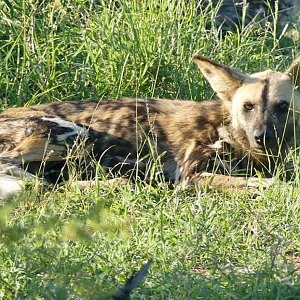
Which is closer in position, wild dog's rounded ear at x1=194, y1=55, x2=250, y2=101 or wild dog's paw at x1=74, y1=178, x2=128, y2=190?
wild dog's paw at x1=74, y1=178, x2=128, y2=190

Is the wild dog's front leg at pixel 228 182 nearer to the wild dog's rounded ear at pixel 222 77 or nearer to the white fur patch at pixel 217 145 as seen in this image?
the white fur patch at pixel 217 145

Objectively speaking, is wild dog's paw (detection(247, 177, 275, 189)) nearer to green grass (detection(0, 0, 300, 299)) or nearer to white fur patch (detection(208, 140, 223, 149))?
green grass (detection(0, 0, 300, 299))

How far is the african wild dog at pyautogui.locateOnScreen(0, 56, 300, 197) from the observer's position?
4.73 meters

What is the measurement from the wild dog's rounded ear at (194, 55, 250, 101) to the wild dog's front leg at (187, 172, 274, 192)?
77cm

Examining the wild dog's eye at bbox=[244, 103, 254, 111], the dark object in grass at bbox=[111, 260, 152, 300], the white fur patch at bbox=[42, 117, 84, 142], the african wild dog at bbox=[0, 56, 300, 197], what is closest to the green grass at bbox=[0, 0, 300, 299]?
the dark object in grass at bbox=[111, 260, 152, 300]

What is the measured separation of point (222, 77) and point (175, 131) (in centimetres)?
51

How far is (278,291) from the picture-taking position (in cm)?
268

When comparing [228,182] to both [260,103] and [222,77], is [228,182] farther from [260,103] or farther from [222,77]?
[222,77]

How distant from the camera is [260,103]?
488 centimetres

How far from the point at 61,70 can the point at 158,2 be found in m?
1.01

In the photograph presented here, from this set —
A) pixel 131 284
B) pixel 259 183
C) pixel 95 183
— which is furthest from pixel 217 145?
pixel 131 284

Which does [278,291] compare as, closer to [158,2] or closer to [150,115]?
[150,115]

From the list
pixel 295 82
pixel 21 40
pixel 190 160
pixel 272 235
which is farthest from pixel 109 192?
pixel 21 40

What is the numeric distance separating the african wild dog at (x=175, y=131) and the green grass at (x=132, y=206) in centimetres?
43
